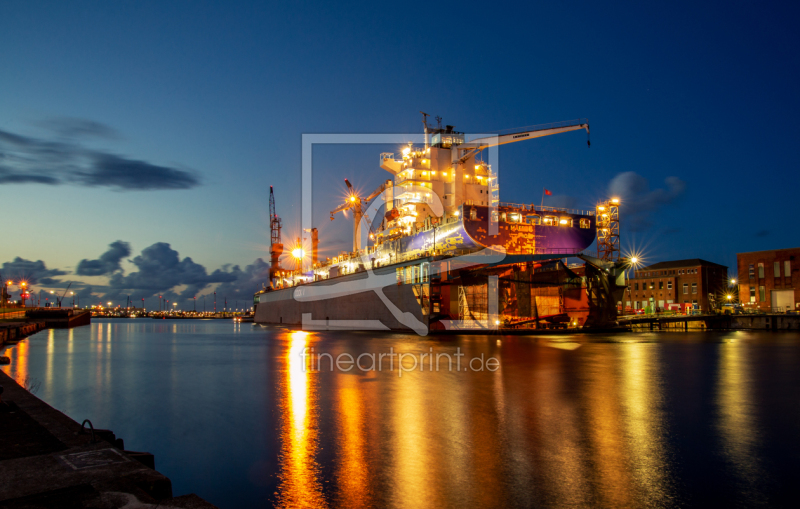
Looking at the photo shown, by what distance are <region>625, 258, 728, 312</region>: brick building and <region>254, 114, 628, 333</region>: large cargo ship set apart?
4624cm

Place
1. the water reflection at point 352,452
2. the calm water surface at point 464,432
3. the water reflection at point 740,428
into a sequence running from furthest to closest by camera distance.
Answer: the water reflection at point 740,428 < the calm water surface at point 464,432 < the water reflection at point 352,452

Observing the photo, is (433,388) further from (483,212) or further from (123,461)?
(483,212)

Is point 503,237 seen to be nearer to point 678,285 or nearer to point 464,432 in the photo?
point 464,432

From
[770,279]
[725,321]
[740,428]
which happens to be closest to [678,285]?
[770,279]

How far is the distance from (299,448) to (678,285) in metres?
95.9

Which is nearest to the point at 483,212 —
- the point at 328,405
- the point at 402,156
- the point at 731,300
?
the point at 402,156

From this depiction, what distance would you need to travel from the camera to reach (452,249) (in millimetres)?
45875

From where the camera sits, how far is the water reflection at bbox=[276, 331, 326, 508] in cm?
777

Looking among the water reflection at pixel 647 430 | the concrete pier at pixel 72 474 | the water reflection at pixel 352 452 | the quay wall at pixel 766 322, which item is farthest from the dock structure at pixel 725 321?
the concrete pier at pixel 72 474

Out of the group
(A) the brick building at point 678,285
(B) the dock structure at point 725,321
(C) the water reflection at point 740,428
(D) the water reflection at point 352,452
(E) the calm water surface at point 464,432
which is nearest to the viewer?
Result: (D) the water reflection at point 352,452

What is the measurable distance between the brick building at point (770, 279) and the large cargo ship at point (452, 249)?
3483cm

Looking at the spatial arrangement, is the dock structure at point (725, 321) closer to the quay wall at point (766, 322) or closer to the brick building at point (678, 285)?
the quay wall at point (766, 322)

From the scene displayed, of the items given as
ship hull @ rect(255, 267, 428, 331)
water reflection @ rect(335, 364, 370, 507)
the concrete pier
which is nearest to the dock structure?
ship hull @ rect(255, 267, 428, 331)

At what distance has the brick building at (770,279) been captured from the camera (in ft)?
215
